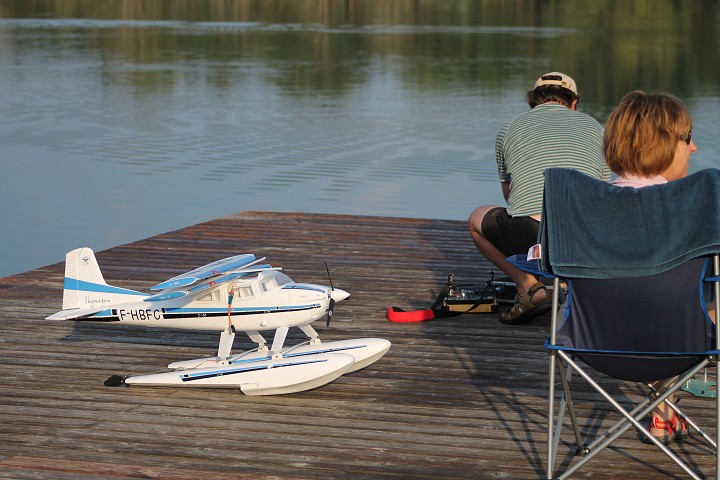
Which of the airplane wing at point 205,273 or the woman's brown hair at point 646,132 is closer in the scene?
the woman's brown hair at point 646,132

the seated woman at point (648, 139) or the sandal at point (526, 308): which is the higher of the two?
the seated woman at point (648, 139)

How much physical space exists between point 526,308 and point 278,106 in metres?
16.5

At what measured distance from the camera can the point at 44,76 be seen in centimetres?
2586

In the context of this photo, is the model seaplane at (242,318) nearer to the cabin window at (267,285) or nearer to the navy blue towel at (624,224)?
the cabin window at (267,285)

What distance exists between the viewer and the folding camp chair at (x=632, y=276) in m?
3.33

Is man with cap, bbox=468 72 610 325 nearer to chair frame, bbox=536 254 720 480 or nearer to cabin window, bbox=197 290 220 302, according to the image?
cabin window, bbox=197 290 220 302

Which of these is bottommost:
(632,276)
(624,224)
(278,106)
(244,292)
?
(278,106)

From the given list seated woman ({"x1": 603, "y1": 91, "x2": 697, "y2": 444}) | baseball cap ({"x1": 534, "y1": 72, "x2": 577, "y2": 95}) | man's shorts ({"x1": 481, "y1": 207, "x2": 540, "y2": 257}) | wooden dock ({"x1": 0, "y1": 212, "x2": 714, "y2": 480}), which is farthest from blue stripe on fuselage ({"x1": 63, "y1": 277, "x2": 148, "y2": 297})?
→ baseball cap ({"x1": 534, "y1": 72, "x2": 577, "y2": 95})

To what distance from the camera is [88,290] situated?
4.66 meters

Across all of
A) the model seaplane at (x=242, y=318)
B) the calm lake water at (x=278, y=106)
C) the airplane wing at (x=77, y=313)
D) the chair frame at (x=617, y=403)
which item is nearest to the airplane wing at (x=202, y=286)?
the model seaplane at (x=242, y=318)

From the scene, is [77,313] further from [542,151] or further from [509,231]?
[542,151]

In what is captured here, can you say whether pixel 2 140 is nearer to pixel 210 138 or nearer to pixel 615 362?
pixel 210 138

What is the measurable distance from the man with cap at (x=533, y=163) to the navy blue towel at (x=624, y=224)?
1.89m

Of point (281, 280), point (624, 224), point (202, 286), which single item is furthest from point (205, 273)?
point (624, 224)
